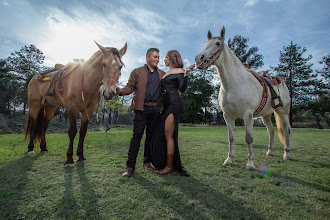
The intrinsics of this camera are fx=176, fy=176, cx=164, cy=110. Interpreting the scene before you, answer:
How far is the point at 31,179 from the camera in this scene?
107 inches

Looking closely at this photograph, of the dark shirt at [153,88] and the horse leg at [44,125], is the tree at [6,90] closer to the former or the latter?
the horse leg at [44,125]

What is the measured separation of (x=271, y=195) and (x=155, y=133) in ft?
6.46

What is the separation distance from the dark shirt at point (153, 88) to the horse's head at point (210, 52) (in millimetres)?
851

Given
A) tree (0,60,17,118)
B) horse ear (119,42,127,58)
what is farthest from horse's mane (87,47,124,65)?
tree (0,60,17,118)

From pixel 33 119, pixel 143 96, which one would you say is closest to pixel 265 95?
pixel 143 96

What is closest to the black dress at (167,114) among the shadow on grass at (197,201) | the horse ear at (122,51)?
the shadow on grass at (197,201)

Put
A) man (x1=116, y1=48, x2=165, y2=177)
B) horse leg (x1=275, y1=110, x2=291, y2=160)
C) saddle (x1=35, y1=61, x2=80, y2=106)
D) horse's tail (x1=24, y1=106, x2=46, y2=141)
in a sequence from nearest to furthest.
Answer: man (x1=116, y1=48, x2=165, y2=177) → saddle (x1=35, y1=61, x2=80, y2=106) → horse's tail (x1=24, y1=106, x2=46, y2=141) → horse leg (x1=275, y1=110, x2=291, y2=160)

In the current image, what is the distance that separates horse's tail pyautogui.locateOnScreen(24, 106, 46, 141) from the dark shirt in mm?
3593

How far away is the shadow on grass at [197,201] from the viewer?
182cm

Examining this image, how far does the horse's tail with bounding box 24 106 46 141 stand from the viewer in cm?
477

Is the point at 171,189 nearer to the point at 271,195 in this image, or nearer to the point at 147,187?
the point at 147,187

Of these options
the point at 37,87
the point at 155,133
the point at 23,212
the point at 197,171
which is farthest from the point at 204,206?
the point at 37,87

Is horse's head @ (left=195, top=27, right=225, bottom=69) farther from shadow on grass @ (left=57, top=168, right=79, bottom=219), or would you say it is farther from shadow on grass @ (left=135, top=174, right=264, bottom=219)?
shadow on grass @ (left=57, top=168, right=79, bottom=219)

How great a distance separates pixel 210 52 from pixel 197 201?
2.74 meters
